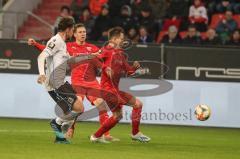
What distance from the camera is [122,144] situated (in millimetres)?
15492

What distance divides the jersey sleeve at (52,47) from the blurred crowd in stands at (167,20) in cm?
1006

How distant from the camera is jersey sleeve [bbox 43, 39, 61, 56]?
1438 cm

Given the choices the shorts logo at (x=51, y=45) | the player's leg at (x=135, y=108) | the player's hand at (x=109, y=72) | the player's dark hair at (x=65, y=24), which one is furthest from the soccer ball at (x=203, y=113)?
the shorts logo at (x=51, y=45)

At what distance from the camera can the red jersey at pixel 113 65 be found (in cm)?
1561

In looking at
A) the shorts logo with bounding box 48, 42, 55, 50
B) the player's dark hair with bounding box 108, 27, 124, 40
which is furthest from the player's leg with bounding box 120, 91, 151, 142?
the shorts logo with bounding box 48, 42, 55, 50

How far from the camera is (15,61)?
22141mm

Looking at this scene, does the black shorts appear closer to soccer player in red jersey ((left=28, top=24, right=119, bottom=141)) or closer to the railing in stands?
soccer player in red jersey ((left=28, top=24, right=119, bottom=141))

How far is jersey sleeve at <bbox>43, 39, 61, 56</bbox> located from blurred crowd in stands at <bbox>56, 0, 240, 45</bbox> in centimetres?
1006

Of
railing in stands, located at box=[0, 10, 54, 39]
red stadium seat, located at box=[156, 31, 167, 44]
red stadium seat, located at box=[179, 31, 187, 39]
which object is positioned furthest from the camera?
railing in stands, located at box=[0, 10, 54, 39]

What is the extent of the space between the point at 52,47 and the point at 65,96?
2.95 feet

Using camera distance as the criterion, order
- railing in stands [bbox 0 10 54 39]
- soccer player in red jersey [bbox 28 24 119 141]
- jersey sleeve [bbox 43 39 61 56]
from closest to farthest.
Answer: jersey sleeve [bbox 43 39 61 56] → soccer player in red jersey [bbox 28 24 119 141] → railing in stands [bbox 0 10 54 39]

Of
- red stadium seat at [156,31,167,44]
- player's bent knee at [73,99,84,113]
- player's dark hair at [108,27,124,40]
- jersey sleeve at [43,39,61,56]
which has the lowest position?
player's bent knee at [73,99,84,113]

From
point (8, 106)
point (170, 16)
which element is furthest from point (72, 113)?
point (170, 16)

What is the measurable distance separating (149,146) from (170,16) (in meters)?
11.6
